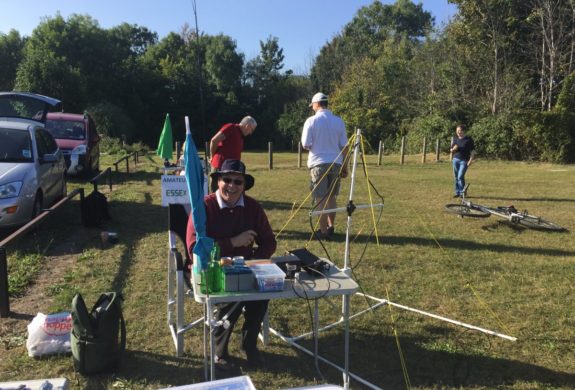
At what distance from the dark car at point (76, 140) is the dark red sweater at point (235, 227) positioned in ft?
31.1

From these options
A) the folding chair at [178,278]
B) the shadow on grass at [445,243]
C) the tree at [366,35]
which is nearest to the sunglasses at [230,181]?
the folding chair at [178,278]

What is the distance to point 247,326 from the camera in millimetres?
3338

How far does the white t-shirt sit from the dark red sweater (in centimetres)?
287

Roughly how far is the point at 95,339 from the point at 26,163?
14.8 feet

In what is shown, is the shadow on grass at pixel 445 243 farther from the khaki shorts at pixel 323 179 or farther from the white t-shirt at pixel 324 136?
the white t-shirt at pixel 324 136

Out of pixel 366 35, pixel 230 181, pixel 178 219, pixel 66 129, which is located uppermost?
pixel 366 35

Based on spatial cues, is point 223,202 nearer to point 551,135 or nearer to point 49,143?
point 49,143

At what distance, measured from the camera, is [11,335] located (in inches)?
145

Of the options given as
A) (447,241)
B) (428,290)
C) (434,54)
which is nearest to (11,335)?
(428,290)

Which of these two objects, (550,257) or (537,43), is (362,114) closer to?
(537,43)

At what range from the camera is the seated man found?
10.7 feet

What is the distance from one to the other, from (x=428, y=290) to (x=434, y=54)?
2637 centimetres

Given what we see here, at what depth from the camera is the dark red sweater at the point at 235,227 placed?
3.30m

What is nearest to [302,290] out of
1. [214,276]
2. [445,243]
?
[214,276]
